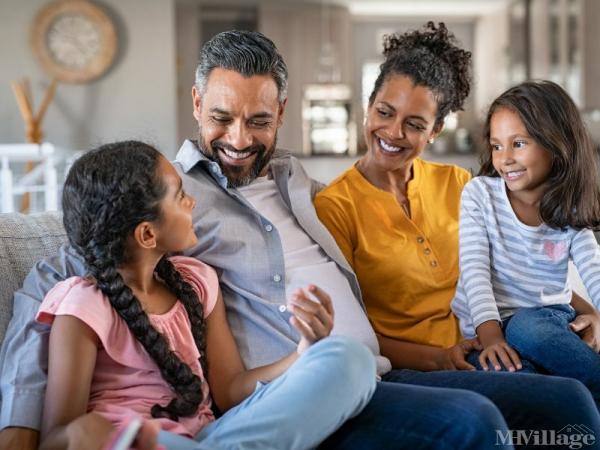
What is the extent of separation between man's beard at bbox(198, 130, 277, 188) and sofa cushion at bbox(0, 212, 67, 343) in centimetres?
35

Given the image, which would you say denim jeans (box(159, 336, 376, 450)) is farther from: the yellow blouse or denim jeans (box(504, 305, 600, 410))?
the yellow blouse

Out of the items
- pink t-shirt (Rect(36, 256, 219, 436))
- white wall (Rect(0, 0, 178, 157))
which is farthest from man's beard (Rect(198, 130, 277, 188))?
white wall (Rect(0, 0, 178, 157))

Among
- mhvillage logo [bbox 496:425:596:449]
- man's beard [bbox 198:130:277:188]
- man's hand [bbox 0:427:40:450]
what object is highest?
man's beard [bbox 198:130:277:188]

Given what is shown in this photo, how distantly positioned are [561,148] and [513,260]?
0.26 m

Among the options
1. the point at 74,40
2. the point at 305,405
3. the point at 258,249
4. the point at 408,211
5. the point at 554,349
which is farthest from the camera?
the point at 74,40

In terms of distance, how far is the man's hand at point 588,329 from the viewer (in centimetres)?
179

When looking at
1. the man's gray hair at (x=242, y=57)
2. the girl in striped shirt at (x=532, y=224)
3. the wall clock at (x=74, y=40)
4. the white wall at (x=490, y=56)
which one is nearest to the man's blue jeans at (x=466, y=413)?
the girl in striped shirt at (x=532, y=224)

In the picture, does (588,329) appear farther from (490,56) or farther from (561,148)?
(490,56)

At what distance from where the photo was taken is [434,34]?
7.05 feet

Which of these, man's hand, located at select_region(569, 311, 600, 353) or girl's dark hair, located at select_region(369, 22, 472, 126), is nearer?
man's hand, located at select_region(569, 311, 600, 353)

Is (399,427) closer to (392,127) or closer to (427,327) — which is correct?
(427,327)

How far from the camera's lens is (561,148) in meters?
1.81

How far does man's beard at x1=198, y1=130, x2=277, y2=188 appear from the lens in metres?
1.79

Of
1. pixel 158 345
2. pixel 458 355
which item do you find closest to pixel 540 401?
pixel 458 355
